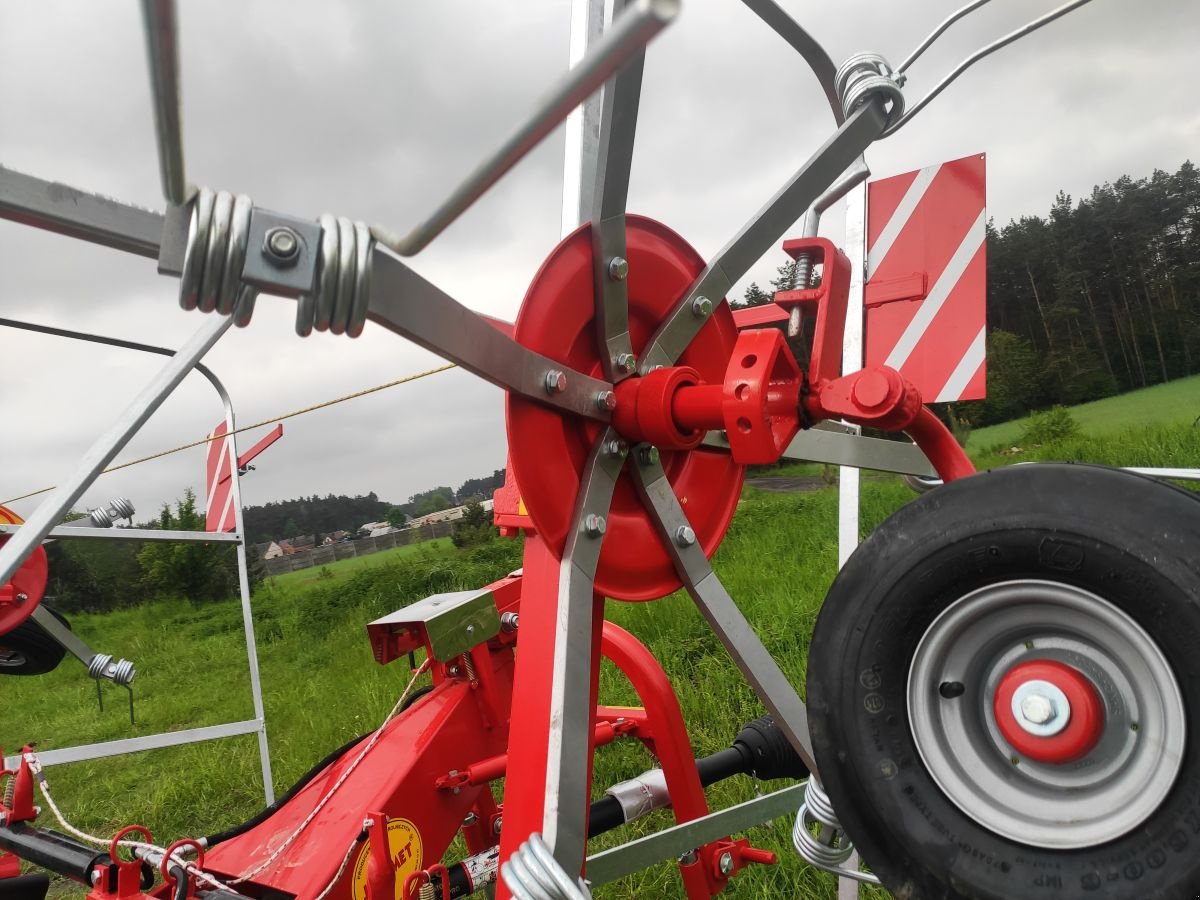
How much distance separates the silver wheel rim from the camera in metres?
→ 0.87

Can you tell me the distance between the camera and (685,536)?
1.35m

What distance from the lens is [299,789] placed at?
6.74 ft

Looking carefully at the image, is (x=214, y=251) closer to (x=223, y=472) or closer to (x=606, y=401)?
(x=606, y=401)

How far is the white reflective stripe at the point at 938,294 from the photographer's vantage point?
2.21 m

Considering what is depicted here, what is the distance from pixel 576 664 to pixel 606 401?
1.30ft

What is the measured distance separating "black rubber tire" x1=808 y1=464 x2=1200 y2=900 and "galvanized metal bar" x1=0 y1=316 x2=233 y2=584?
0.82m

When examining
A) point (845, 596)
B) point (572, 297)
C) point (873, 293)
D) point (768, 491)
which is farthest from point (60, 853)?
point (768, 491)

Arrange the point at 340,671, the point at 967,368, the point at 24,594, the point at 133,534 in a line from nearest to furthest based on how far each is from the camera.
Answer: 1. the point at 967,368
2. the point at 24,594
3. the point at 133,534
4. the point at 340,671

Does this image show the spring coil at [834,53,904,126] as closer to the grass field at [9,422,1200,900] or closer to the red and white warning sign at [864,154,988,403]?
the red and white warning sign at [864,154,988,403]

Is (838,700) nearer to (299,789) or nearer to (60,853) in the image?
(299,789)

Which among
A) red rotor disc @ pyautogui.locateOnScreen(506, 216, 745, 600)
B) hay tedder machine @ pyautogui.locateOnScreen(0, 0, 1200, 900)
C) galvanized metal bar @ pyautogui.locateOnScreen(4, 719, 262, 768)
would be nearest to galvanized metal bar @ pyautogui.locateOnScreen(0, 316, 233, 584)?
hay tedder machine @ pyautogui.locateOnScreen(0, 0, 1200, 900)

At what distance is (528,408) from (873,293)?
4.88 feet

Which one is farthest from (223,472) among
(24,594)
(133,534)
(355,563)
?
(355,563)

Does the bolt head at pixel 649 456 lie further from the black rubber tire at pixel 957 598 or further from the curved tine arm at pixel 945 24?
the curved tine arm at pixel 945 24
